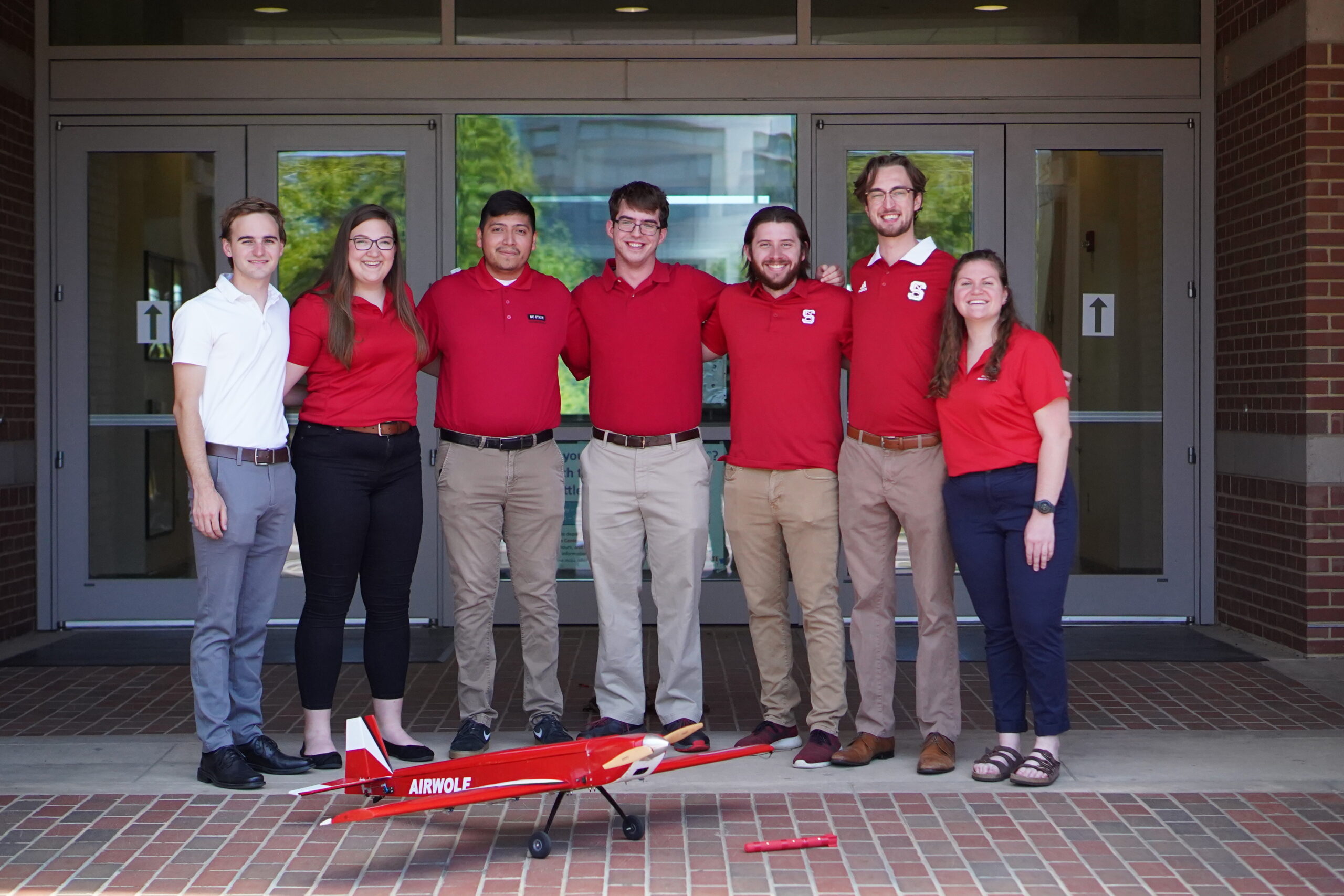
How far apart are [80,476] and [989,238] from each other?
5.23 m

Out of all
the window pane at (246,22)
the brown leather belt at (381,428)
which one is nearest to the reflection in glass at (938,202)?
the window pane at (246,22)

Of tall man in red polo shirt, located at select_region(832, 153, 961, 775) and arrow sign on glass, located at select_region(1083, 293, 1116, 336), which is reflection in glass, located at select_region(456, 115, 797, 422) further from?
tall man in red polo shirt, located at select_region(832, 153, 961, 775)

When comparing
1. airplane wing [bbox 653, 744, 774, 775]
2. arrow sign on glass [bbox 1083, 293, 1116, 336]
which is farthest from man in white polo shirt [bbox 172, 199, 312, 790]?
arrow sign on glass [bbox 1083, 293, 1116, 336]

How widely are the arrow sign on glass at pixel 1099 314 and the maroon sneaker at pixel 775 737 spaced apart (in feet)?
12.4

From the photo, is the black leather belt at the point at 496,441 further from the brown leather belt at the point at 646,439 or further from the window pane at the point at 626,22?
the window pane at the point at 626,22

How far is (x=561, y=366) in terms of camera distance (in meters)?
8.09

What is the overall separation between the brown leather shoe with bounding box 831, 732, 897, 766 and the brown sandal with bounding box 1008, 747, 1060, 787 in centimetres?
46

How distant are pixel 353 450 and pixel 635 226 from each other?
127 cm

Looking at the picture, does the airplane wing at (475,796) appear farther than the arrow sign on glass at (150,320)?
No

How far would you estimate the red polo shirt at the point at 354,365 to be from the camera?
4.80m

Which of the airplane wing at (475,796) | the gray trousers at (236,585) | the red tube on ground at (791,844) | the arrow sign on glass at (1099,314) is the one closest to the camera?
the airplane wing at (475,796)

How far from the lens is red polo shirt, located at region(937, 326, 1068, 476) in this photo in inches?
181

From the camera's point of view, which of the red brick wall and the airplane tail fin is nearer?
the airplane tail fin

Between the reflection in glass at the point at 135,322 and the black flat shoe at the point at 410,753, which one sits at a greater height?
the reflection in glass at the point at 135,322
